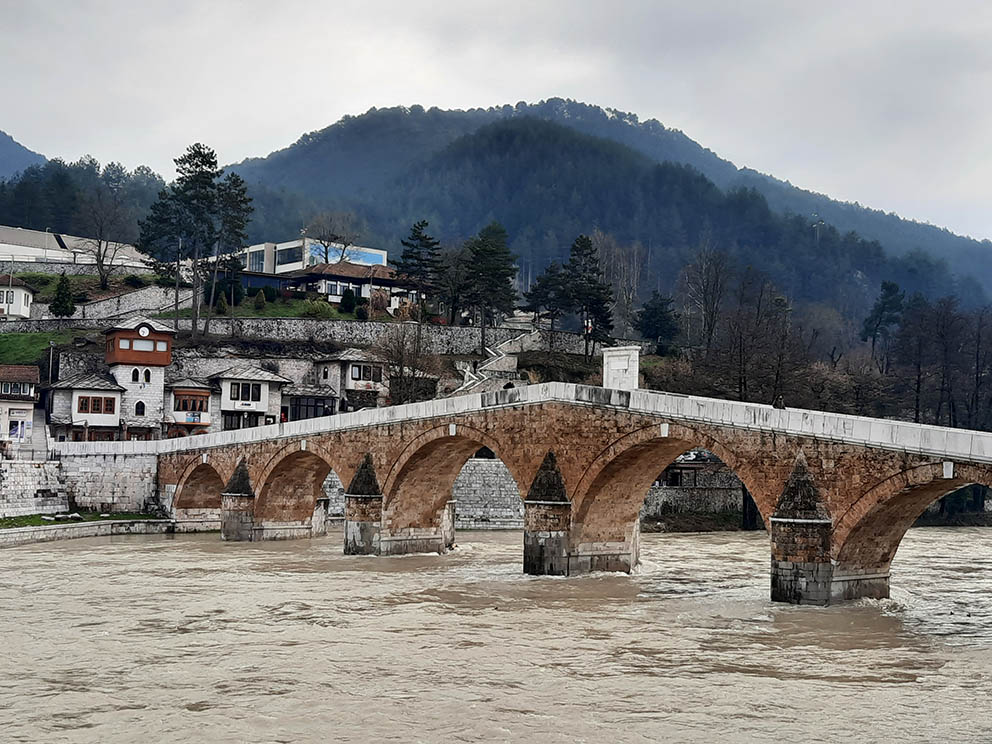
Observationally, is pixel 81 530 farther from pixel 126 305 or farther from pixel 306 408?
pixel 126 305

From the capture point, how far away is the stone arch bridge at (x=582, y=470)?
18703 mm

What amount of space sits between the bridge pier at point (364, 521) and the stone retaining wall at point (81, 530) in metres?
10.1

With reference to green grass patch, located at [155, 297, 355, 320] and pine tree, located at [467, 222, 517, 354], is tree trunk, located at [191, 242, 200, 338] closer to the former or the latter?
green grass patch, located at [155, 297, 355, 320]

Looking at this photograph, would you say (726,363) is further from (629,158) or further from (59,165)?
(629,158)

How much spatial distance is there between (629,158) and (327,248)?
320 feet

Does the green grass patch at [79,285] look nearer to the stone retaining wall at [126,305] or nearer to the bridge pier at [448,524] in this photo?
the stone retaining wall at [126,305]

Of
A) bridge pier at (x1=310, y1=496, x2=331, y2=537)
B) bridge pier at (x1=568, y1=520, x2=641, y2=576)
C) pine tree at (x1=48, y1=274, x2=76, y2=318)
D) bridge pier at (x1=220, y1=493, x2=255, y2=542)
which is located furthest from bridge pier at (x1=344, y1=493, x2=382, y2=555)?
pine tree at (x1=48, y1=274, x2=76, y2=318)

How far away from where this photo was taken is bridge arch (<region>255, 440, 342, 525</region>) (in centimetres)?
3238

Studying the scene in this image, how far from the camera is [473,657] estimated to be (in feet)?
52.2

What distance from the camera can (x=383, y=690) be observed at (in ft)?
45.3

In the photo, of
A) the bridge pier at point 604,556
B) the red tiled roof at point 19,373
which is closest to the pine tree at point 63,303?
the red tiled roof at point 19,373

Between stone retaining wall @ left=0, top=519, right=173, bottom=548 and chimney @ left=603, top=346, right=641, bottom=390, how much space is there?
59.6 feet

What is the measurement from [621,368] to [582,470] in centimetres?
284

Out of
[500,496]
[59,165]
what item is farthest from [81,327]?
[59,165]
